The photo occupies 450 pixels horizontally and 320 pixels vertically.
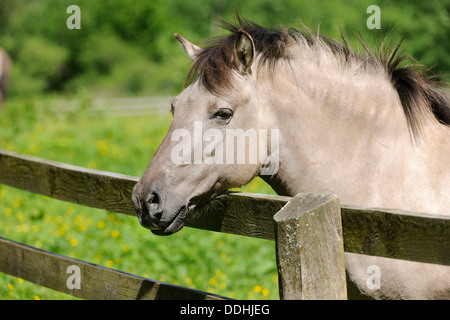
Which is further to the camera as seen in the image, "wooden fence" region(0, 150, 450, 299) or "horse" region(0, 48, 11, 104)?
"horse" region(0, 48, 11, 104)

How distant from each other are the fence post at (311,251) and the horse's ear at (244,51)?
3.59 feet

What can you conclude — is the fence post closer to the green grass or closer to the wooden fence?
the wooden fence

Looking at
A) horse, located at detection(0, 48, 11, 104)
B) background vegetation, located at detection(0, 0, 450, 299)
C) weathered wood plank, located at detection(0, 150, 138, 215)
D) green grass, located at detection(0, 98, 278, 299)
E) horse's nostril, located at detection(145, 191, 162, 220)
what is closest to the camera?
horse's nostril, located at detection(145, 191, 162, 220)

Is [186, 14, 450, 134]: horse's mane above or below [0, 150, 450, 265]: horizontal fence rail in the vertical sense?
above

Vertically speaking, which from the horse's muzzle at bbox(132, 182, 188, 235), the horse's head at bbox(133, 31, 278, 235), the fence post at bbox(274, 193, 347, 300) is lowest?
the fence post at bbox(274, 193, 347, 300)

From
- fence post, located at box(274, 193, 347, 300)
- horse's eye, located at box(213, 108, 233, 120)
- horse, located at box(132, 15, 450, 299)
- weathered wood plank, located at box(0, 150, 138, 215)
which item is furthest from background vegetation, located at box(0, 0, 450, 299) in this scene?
fence post, located at box(274, 193, 347, 300)

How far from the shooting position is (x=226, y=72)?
2828 millimetres

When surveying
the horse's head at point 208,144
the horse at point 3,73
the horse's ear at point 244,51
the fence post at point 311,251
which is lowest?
the fence post at point 311,251

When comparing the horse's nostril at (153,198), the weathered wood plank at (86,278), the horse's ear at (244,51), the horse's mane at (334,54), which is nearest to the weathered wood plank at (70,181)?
the weathered wood plank at (86,278)

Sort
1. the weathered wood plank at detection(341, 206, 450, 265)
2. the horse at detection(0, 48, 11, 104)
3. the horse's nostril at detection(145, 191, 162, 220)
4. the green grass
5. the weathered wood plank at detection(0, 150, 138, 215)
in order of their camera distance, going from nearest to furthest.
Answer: the weathered wood plank at detection(341, 206, 450, 265), the horse's nostril at detection(145, 191, 162, 220), the weathered wood plank at detection(0, 150, 138, 215), the green grass, the horse at detection(0, 48, 11, 104)

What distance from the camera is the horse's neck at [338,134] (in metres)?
2.87

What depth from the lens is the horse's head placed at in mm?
2645

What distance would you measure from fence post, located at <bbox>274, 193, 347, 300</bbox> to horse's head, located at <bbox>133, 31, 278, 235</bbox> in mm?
778

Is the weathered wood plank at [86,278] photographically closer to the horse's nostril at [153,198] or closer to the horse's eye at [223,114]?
the horse's nostril at [153,198]
